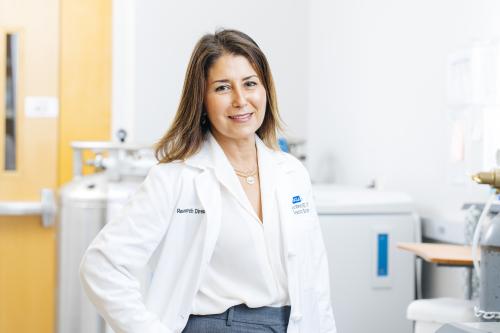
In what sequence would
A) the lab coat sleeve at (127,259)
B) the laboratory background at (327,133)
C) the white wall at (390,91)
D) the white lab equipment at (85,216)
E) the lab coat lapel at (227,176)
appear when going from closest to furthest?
the lab coat sleeve at (127,259) < the lab coat lapel at (227,176) < the laboratory background at (327,133) < the white wall at (390,91) < the white lab equipment at (85,216)

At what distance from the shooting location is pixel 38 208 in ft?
13.1

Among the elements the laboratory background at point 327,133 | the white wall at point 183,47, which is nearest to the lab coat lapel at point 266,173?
the laboratory background at point 327,133

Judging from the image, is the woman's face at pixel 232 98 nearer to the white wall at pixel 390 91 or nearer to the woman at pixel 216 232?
the woman at pixel 216 232

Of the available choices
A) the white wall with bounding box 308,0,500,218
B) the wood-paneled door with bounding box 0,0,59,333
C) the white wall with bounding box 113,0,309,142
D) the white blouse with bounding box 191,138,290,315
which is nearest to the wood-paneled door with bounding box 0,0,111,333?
the wood-paneled door with bounding box 0,0,59,333

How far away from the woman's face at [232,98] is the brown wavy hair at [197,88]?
0.05 feet

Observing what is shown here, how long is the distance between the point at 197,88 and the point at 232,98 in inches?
3.0

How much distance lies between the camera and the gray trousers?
152 cm

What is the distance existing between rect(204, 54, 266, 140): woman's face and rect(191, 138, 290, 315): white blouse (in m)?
0.11

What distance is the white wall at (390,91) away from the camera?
107 inches

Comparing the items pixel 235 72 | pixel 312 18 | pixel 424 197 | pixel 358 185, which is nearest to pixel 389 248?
pixel 424 197

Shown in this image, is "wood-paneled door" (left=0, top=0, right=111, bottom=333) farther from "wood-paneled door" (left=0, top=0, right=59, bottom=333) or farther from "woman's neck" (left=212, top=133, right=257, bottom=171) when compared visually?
"woman's neck" (left=212, top=133, right=257, bottom=171)

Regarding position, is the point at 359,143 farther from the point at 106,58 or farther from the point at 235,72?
the point at 235,72

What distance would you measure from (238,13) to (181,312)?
2744 mm

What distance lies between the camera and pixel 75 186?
3008 millimetres
